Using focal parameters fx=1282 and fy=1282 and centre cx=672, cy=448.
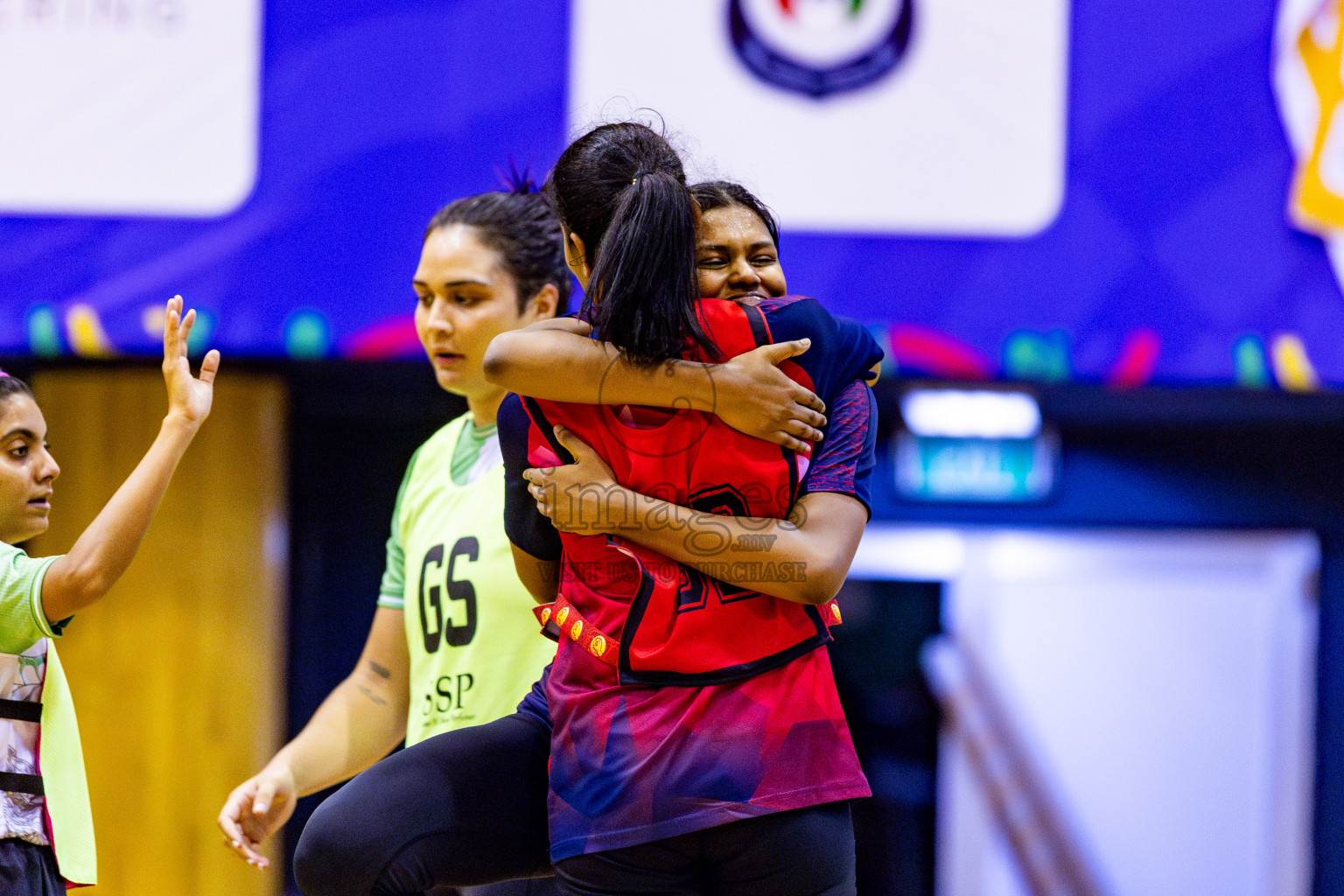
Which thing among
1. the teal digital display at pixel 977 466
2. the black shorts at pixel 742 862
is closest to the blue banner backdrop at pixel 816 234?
the teal digital display at pixel 977 466

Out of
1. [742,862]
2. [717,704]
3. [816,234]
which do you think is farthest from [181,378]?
[816,234]

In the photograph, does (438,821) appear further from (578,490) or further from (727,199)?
(727,199)

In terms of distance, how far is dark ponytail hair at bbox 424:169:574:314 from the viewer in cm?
209

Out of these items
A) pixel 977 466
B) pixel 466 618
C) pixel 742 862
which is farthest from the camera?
pixel 977 466

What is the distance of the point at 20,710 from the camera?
1723 mm

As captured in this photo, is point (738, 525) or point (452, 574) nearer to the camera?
point (738, 525)

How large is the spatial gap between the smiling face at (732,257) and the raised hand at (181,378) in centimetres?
67

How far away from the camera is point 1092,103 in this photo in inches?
134

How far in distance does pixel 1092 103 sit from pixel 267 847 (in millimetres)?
3185

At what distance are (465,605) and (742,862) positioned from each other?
0.76 m

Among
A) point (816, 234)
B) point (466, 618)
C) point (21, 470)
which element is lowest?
point (466, 618)

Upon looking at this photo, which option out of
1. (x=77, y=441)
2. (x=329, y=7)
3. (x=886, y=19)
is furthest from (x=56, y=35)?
(x=886, y=19)

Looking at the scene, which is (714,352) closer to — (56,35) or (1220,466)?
(56,35)

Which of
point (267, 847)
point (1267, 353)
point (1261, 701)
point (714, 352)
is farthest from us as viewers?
point (1261, 701)
